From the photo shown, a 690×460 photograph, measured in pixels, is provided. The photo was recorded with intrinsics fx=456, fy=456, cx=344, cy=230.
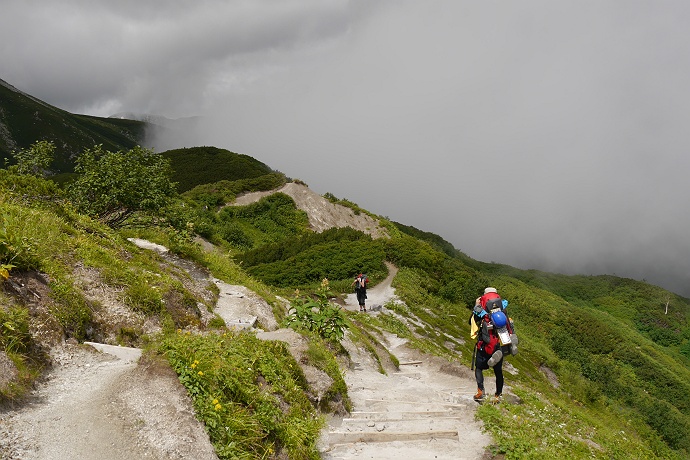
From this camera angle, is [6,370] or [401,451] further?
[401,451]

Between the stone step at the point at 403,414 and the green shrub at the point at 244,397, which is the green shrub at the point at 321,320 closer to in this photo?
the stone step at the point at 403,414

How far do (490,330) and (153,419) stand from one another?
6.99 m

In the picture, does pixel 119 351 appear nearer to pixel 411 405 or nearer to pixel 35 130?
pixel 411 405

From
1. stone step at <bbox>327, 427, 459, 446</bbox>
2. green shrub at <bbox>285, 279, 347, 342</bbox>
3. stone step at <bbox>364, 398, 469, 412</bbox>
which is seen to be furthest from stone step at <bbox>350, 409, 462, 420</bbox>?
green shrub at <bbox>285, 279, 347, 342</bbox>

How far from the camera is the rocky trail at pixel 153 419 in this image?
4.88 metres

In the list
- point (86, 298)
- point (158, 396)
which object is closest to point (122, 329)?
point (86, 298)

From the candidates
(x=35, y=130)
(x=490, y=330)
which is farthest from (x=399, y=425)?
(x=35, y=130)

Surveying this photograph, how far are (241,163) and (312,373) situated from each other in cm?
7697

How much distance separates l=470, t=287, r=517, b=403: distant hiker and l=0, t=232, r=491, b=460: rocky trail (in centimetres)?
104

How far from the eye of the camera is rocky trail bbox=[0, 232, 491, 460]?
16.0 feet

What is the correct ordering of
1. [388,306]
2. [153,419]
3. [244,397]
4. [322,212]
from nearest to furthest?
[153,419]
[244,397]
[388,306]
[322,212]

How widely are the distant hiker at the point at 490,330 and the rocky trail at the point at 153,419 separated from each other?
1.04m

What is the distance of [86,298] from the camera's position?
28.3 feet

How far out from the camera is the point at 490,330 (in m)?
9.81
